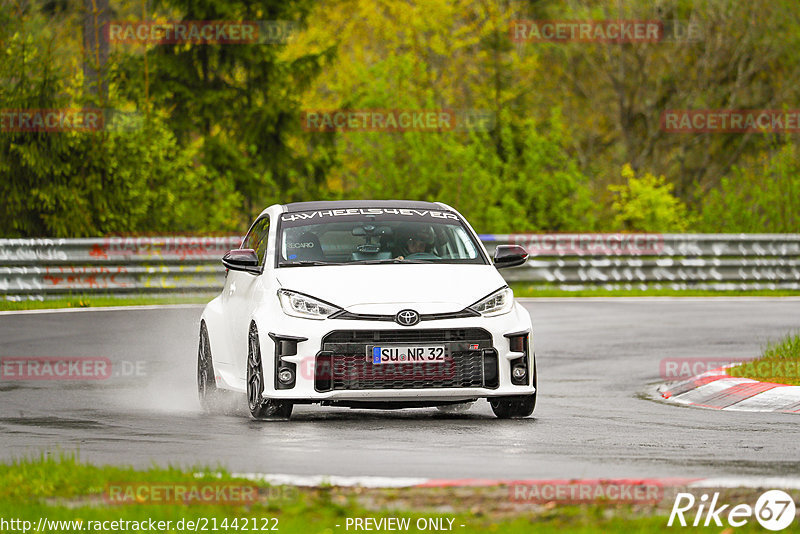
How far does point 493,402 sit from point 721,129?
38.1 meters

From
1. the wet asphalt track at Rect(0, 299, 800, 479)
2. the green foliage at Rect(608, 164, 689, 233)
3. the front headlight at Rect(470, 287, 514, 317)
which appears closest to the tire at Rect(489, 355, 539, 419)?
the wet asphalt track at Rect(0, 299, 800, 479)

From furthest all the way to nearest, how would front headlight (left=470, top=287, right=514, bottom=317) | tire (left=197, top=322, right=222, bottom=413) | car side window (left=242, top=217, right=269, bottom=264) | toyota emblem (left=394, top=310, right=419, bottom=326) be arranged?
tire (left=197, top=322, right=222, bottom=413) → car side window (left=242, top=217, right=269, bottom=264) → front headlight (left=470, top=287, right=514, bottom=317) → toyota emblem (left=394, top=310, right=419, bottom=326)

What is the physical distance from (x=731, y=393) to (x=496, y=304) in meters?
3.07

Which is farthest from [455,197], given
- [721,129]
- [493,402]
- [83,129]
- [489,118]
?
[493,402]

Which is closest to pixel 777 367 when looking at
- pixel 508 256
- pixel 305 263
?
pixel 508 256

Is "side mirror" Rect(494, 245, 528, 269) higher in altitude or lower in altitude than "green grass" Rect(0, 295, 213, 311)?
higher

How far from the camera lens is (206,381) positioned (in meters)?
13.9

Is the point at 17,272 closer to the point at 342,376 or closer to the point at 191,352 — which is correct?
the point at 191,352

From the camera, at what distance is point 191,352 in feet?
61.8

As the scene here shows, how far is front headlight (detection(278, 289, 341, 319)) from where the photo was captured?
11.8m

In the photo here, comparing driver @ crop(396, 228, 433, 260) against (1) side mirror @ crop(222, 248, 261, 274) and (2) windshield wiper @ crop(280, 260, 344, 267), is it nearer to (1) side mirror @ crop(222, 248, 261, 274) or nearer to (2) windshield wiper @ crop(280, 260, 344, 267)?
(2) windshield wiper @ crop(280, 260, 344, 267)

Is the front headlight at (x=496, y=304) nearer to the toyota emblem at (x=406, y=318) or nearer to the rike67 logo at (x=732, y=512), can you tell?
the toyota emblem at (x=406, y=318)

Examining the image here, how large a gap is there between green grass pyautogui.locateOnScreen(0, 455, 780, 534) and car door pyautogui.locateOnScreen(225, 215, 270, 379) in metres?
4.00

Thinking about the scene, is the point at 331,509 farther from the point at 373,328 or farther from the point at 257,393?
the point at 257,393
